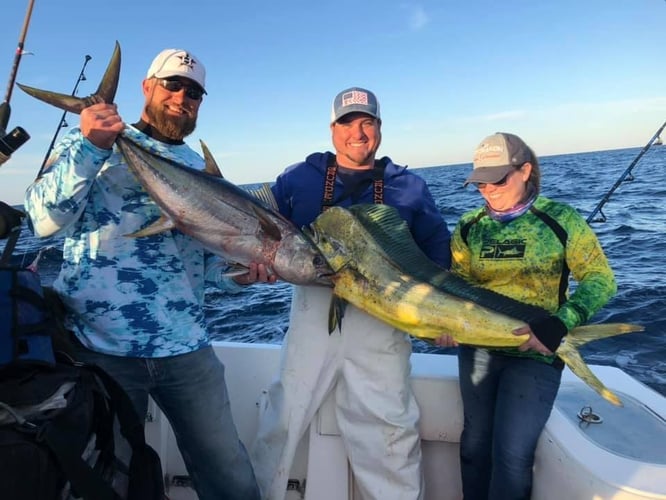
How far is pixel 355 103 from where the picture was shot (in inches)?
103

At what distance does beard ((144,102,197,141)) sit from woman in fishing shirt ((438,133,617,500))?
157cm

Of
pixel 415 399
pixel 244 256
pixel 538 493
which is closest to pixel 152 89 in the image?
pixel 244 256

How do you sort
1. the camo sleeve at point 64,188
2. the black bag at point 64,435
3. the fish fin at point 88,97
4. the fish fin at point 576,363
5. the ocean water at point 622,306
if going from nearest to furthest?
the black bag at point 64,435 → the camo sleeve at point 64,188 → the fish fin at point 88,97 → the fish fin at point 576,363 → the ocean water at point 622,306

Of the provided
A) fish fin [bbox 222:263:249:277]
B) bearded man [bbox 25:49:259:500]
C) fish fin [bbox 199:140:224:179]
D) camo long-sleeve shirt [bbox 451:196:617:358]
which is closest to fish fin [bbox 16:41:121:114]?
bearded man [bbox 25:49:259:500]

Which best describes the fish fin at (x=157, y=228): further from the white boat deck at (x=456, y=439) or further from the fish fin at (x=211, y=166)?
the white boat deck at (x=456, y=439)

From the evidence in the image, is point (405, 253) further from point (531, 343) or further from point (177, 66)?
point (177, 66)

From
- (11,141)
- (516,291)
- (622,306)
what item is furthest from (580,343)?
(622,306)

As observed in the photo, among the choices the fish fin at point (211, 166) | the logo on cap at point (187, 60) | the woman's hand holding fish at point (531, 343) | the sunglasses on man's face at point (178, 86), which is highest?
the logo on cap at point (187, 60)

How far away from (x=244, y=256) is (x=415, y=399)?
1.35 metres

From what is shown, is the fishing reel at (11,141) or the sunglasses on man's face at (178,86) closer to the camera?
the fishing reel at (11,141)

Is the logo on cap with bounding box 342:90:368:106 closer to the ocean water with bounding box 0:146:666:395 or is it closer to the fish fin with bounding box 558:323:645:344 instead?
the fish fin with bounding box 558:323:645:344

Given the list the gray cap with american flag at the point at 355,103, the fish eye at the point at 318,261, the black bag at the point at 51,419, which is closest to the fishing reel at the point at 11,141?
the black bag at the point at 51,419

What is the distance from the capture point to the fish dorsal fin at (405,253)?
2490 mm

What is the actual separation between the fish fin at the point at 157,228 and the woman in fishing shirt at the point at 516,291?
1591 mm
